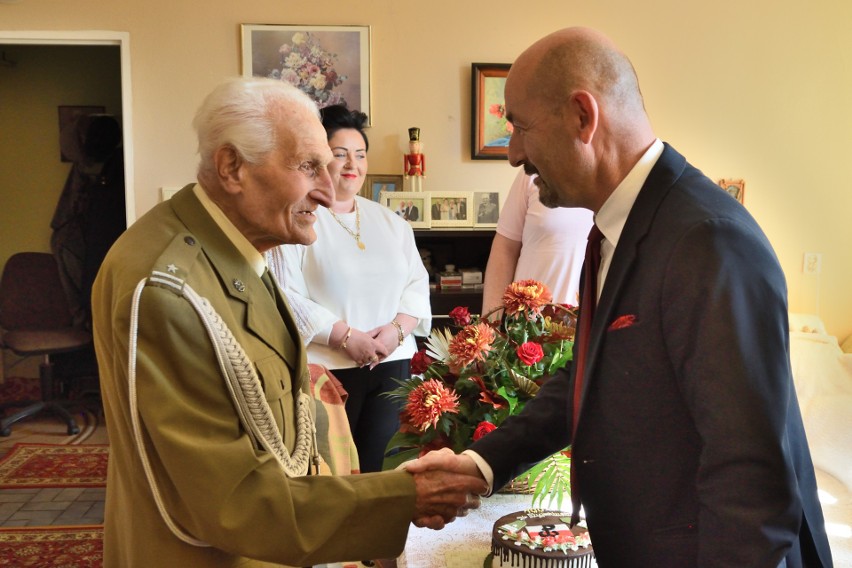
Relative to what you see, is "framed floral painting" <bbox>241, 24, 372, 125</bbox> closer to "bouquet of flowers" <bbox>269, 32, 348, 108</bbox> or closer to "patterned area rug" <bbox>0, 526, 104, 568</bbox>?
"bouquet of flowers" <bbox>269, 32, 348, 108</bbox>

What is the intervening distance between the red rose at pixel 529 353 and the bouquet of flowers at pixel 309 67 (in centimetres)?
275

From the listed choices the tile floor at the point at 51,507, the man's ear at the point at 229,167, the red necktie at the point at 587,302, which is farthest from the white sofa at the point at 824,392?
the tile floor at the point at 51,507

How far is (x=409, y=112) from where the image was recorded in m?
4.23

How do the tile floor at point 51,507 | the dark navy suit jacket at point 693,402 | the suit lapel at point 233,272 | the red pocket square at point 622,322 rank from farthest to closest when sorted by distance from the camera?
the tile floor at point 51,507 < the suit lapel at point 233,272 < the red pocket square at point 622,322 < the dark navy suit jacket at point 693,402

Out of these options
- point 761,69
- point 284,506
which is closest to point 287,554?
point 284,506

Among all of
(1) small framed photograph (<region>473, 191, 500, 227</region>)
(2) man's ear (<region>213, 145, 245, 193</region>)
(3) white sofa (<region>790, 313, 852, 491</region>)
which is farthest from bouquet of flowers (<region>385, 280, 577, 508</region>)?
(1) small framed photograph (<region>473, 191, 500, 227</region>)

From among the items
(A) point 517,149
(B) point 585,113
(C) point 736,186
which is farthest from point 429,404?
(C) point 736,186

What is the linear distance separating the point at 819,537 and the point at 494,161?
10.9ft

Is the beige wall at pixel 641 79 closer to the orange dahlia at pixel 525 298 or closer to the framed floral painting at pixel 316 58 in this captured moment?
the framed floral painting at pixel 316 58

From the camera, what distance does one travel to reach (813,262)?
4547mm

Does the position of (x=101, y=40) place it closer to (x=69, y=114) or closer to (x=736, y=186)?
(x=69, y=114)

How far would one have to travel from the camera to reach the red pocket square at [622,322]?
3.67 feet

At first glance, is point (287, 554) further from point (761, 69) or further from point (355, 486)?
point (761, 69)

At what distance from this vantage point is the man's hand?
4.60ft
